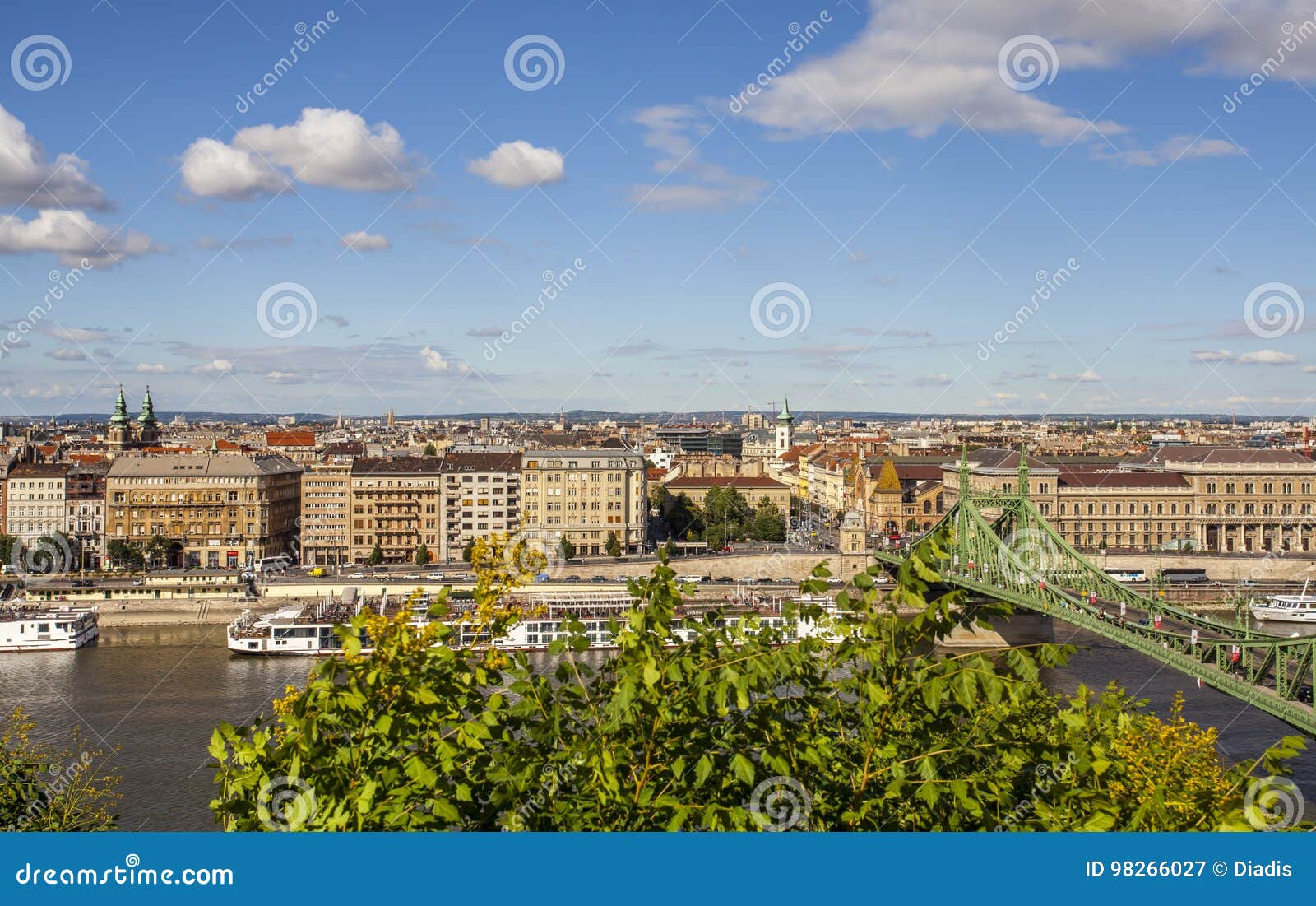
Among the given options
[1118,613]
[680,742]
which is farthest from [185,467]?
[680,742]

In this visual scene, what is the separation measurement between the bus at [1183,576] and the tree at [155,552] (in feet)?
77.4

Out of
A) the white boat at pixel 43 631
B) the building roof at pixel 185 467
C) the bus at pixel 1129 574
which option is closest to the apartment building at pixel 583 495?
the building roof at pixel 185 467

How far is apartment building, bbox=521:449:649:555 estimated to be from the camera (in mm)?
29969

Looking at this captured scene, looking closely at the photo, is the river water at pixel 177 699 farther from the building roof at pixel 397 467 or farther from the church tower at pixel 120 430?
the church tower at pixel 120 430

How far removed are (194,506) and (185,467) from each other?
1046 mm

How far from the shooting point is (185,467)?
97.1ft

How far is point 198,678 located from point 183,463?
1489cm

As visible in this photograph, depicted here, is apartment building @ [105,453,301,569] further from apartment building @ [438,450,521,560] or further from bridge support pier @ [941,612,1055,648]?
bridge support pier @ [941,612,1055,648]

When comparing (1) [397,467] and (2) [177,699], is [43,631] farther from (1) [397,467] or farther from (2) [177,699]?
(1) [397,467]

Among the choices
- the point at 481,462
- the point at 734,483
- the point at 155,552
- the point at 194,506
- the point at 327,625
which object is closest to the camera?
the point at 327,625

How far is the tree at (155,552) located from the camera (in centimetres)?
2825

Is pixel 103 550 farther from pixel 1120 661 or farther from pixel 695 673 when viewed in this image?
pixel 695 673

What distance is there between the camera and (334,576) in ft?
82.8

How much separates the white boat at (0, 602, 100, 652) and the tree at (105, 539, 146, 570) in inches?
296
